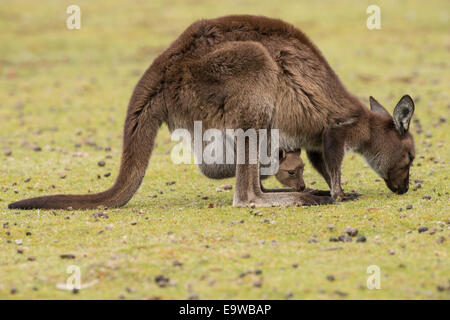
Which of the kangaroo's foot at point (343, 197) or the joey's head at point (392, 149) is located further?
the joey's head at point (392, 149)

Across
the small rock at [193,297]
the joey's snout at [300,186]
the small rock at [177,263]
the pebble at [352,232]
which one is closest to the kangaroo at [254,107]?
the joey's snout at [300,186]

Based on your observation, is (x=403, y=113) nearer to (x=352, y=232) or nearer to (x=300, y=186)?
(x=300, y=186)

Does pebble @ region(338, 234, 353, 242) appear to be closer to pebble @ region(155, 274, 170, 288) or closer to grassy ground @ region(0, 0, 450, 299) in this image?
grassy ground @ region(0, 0, 450, 299)

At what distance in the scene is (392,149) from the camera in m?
6.76

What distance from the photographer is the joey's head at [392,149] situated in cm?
675

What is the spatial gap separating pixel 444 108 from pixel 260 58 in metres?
6.17

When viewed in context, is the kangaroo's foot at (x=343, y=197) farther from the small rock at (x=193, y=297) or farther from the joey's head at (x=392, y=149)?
the small rock at (x=193, y=297)

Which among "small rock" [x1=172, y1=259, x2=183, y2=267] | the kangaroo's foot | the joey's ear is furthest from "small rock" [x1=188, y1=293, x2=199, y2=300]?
the joey's ear

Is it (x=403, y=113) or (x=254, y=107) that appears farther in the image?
(x=403, y=113)

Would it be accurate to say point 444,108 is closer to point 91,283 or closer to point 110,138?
point 110,138

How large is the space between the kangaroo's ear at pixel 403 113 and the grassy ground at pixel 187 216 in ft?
2.38

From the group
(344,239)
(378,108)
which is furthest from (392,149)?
(344,239)

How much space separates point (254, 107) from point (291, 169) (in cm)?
110

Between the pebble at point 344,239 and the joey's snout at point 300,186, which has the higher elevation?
the joey's snout at point 300,186
